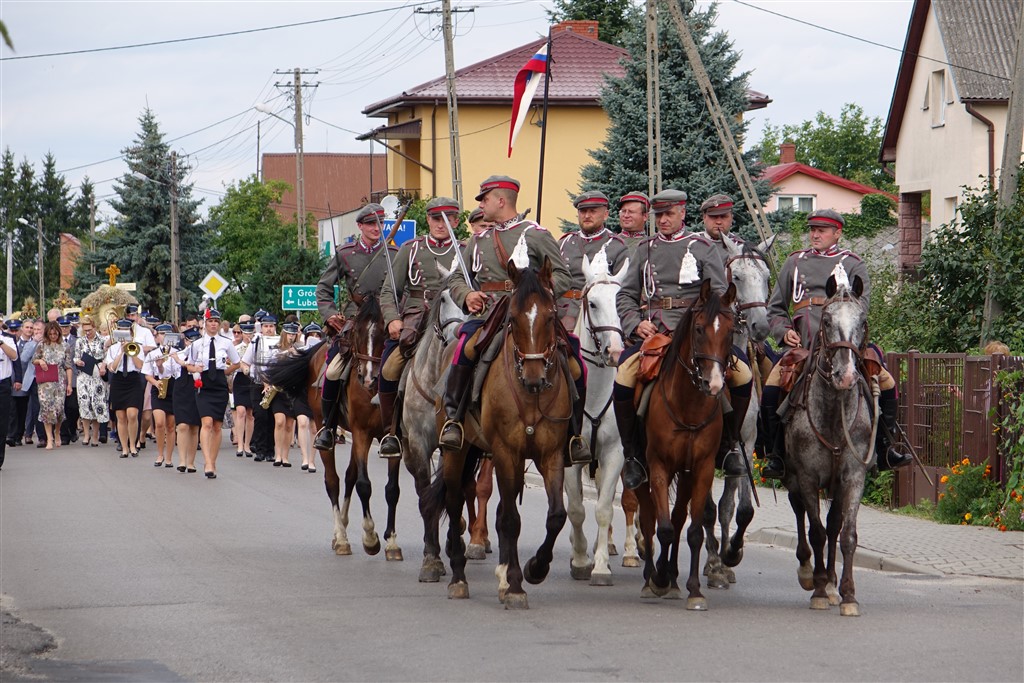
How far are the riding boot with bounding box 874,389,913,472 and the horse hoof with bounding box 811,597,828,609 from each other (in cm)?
133

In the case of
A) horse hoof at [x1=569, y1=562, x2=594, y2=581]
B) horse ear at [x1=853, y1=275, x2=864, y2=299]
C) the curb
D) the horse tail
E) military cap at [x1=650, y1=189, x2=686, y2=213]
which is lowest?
the curb

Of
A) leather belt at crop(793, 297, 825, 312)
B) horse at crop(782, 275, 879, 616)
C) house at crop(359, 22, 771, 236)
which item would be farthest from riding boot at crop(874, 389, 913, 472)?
house at crop(359, 22, 771, 236)

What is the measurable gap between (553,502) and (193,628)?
2.47m

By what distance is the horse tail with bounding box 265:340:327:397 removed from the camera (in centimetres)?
1534

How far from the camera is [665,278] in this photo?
11164 mm

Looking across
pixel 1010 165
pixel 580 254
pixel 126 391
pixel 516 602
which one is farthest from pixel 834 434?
pixel 126 391

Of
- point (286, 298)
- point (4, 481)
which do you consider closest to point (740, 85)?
point (286, 298)

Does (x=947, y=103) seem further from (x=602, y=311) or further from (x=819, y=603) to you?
(x=819, y=603)

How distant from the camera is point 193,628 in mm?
9227

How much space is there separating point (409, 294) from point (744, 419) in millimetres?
3480

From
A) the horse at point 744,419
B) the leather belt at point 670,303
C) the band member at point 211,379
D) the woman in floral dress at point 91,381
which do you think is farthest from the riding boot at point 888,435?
the woman in floral dress at point 91,381

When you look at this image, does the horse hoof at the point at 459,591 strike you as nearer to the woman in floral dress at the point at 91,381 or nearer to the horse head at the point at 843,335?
the horse head at the point at 843,335

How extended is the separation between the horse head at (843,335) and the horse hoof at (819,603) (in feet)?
4.73

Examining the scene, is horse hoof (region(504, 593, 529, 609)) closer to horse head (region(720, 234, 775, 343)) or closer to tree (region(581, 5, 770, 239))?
horse head (region(720, 234, 775, 343))
